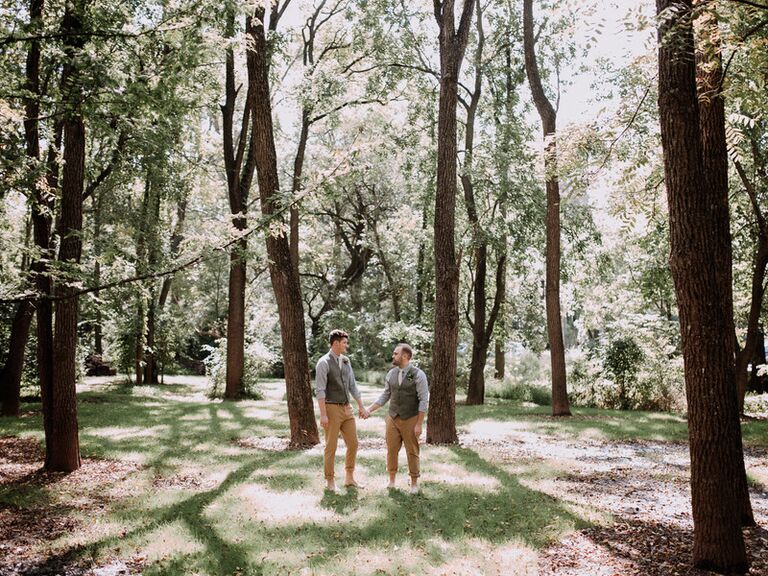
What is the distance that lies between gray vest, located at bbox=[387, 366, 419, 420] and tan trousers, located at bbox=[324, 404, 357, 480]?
593 millimetres

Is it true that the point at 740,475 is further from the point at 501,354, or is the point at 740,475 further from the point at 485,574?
the point at 501,354

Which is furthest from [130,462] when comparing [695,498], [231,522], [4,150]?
[695,498]

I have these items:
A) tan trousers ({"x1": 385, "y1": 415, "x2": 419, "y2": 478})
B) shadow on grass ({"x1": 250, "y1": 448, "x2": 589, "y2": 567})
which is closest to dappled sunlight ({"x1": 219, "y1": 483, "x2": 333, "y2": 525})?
shadow on grass ({"x1": 250, "y1": 448, "x2": 589, "y2": 567})

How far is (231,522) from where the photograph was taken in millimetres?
6480

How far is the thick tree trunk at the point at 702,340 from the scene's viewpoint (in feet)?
16.3

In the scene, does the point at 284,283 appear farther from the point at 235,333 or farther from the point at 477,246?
the point at 235,333

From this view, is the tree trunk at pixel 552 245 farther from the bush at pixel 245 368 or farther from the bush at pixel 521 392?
the bush at pixel 245 368

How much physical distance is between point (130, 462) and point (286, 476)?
10.5 ft

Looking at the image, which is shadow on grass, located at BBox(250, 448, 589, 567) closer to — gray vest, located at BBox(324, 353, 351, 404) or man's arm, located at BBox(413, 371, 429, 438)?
man's arm, located at BBox(413, 371, 429, 438)

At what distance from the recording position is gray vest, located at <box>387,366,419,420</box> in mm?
7684

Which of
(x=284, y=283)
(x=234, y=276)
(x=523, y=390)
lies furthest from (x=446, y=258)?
(x=523, y=390)

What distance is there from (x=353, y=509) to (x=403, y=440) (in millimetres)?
1281

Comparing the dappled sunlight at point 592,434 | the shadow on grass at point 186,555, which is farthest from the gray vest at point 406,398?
the dappled sunlight at point 592,434

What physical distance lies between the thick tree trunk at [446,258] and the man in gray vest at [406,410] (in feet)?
11.1
